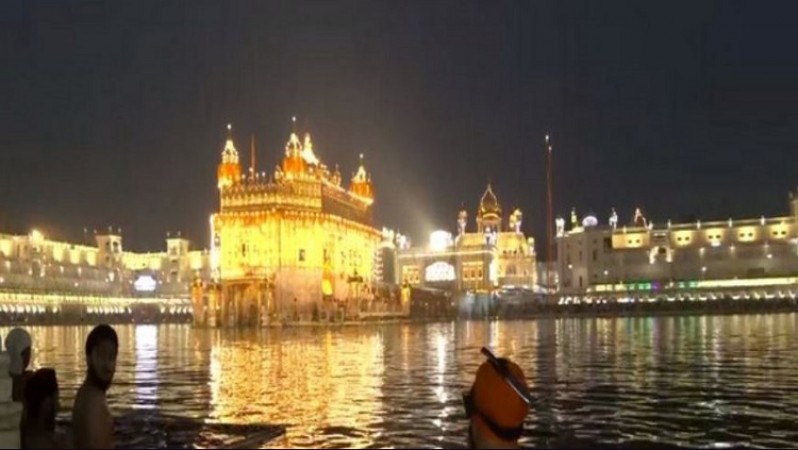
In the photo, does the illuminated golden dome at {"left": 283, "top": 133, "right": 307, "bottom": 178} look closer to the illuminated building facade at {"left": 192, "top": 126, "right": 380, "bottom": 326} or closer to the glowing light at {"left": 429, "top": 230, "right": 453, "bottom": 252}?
the illuminated building facade at {"left": 192, "top": 126, "right": 380, "bottom": 326}

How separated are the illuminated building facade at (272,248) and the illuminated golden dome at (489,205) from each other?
6693 centimetres

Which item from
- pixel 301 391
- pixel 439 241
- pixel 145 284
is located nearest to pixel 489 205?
pixel 439 241

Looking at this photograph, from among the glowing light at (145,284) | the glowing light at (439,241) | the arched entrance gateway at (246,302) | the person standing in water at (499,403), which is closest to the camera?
the person standing in water at (499,403)

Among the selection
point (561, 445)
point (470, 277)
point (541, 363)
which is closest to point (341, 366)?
point (541, 363)

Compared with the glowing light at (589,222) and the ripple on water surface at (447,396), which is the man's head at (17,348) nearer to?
the ripple on water surface at (447,396)

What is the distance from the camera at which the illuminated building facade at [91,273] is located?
456 feet

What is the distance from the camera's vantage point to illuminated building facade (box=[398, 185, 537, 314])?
149 metres

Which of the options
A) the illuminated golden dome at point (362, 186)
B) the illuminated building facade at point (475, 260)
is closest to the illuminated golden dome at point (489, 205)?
the illuminated building facade at point (475, 260)

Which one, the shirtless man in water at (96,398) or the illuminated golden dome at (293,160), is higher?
the illuminated golden dome at (293,160)

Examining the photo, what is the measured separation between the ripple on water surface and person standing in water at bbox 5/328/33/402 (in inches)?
73.4

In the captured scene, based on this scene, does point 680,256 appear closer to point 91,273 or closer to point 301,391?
point 91,273

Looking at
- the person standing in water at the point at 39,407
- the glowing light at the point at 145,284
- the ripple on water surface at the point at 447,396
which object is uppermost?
the glowing light at the point at 145,284

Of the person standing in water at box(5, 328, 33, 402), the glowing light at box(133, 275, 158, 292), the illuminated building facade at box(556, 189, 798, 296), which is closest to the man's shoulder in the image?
the person standing in water at box(5, 328, 33, 402)

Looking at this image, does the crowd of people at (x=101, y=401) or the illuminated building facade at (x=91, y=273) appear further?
the illuminated building facade at (x=91, y=273)
